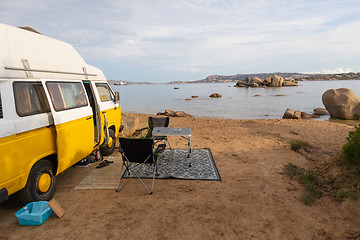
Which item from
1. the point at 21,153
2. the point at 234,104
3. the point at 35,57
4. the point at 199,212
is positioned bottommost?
the point at 234,104

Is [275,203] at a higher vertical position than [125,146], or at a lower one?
lower

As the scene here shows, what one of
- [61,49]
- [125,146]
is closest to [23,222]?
[125,146]

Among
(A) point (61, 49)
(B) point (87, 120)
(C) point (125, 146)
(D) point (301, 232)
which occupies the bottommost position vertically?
(D) point (301, 232)

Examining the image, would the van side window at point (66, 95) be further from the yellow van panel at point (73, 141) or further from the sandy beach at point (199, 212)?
the sandy beach at point (199, 212)

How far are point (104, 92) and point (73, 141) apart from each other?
8.28 ft

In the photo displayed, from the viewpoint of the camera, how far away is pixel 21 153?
3350 millimetres

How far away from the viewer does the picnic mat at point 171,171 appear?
202 inches

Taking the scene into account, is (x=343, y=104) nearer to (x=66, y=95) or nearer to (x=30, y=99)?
(x=66, y=95)

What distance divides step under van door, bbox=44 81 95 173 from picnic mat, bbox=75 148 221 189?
2.46 feet

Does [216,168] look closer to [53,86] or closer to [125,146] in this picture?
[125,146]

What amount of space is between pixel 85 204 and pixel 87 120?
2.00 m

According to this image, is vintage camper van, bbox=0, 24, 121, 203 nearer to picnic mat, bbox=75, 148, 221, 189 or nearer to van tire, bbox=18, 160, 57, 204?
van tire, bbox=18, 160, 57, 204

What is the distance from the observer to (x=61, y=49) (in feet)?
15.9

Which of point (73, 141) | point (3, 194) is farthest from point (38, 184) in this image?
point (73, 141)
